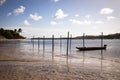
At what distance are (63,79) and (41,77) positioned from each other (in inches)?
70.9

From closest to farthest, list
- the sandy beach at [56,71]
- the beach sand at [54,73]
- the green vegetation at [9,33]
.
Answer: the beach sand at [54,73] < the sandy beach at [56,71] < the green vegetation at [9,33]

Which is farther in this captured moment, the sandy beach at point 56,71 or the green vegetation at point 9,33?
the green vegetation at point 9,33

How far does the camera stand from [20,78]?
42.5 ft

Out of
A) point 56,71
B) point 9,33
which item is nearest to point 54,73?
point 56,71

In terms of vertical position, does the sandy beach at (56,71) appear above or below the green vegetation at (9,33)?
below

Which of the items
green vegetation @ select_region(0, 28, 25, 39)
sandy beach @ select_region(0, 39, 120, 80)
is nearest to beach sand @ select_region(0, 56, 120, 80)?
sandy beach @ select_region(0, 39, 120, 80)

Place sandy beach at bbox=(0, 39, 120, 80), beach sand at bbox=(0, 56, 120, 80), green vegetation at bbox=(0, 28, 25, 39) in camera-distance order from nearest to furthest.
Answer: beach sand at bbox=(0, 56, 120, 80) → sandy beach at bbox=(0, 39, 120, 80) → green vegetation at bbox=(0, 28, 25, 39)

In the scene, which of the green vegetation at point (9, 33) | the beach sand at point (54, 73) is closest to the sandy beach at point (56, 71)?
the beach sand at point (54, 73)

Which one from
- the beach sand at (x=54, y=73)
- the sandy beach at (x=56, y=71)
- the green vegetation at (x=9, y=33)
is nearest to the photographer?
the beach sand at (x=54, y=73)

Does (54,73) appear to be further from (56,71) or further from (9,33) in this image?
(9,33)

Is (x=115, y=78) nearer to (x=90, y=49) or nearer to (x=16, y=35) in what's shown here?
(x=90, y=49)

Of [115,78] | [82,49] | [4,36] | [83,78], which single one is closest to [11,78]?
[83,78]

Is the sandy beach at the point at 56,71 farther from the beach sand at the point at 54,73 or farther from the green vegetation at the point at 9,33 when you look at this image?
the green vegetation at the point at 9,33

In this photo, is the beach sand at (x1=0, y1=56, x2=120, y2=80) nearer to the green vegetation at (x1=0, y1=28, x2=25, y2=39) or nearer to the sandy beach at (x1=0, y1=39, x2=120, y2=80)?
the sandy beach at (x1=0, y1=39, x2=120, y2=80)
